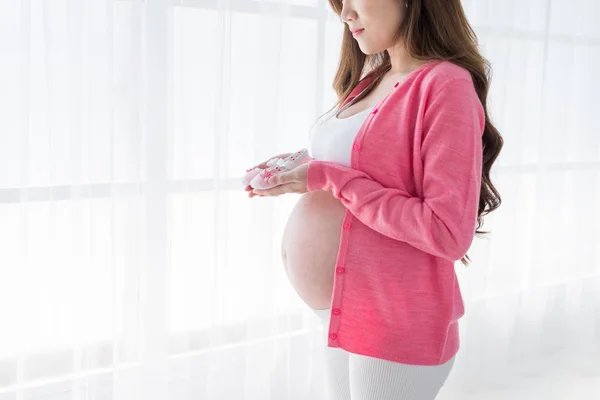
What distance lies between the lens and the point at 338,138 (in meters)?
1.43

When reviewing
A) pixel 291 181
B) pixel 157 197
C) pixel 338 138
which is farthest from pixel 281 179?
pixel 157 197

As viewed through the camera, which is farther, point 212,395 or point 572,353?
point 572,353

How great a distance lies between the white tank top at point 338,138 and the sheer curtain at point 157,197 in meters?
0.65

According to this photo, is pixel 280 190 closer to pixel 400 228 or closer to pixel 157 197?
pixel 400 228

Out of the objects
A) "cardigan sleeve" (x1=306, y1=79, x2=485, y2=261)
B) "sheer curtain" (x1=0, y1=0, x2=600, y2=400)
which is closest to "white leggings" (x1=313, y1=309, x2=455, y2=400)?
"cardigan sleeve" (x1=306, y1=79, x2=485, y2=261)

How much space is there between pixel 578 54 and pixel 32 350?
2.66 m

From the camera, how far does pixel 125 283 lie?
1968mm

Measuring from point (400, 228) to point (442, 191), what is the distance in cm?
10

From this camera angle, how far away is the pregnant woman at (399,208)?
4.17 feet

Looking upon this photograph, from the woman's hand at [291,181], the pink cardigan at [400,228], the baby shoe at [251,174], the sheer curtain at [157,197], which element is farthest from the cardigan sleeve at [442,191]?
the sheer curtain at [157,197]

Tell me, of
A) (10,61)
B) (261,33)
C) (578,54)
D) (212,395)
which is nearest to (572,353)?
(578,54)

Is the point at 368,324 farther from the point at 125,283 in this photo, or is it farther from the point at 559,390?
the point at 559,390

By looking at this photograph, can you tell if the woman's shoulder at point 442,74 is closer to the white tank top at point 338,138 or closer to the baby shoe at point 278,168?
the white tank top at point 338,138

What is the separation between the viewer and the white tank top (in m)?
1.41
